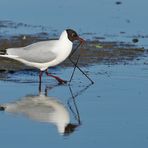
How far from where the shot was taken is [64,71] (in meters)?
12.5

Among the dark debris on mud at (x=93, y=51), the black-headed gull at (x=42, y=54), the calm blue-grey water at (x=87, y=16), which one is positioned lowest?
the calm blue-grey water at (x=87, y=16)

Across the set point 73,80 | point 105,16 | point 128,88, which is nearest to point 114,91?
point 128,88

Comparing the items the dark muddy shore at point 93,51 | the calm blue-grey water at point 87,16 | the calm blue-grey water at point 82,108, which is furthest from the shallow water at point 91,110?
the calm blue-grey water at point 87,16

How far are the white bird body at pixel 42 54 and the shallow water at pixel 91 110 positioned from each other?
26cm

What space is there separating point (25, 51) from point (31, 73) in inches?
28.6

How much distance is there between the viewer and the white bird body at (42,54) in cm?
1172

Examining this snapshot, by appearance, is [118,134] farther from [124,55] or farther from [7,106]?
[124,55]

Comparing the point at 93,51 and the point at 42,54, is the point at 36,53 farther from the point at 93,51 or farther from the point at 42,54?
the point at 93,51

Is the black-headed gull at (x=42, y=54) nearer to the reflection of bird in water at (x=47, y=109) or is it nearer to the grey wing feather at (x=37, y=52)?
the grey wing feather at (x=37, y=52)

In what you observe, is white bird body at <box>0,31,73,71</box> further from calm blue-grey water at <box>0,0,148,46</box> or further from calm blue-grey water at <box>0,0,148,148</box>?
calm blue-grey water at <box>0,0,148,46</box>

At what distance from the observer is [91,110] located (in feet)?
31.7

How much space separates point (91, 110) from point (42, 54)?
2331mm

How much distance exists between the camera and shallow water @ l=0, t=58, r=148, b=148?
8.26 m

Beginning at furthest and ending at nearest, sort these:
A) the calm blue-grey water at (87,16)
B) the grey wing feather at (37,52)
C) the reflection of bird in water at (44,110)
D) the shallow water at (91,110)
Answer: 1. the calm blue-grey water at (87,16)
2. the grey wing feather at (37,52)
3. the reflection of bird in water at (44,110)
4. the shallow water at (91,110)
